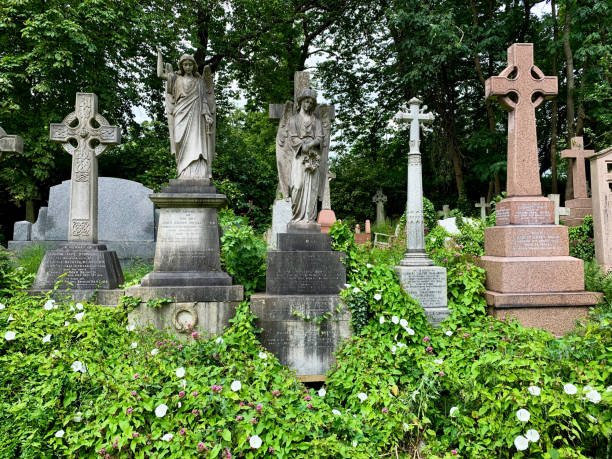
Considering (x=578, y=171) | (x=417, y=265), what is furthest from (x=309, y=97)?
(x=578, y=171)

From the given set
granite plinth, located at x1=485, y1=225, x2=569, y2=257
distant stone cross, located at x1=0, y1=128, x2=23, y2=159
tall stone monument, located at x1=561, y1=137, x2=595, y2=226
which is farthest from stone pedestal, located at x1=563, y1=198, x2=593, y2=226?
distant stone cross, located at x1=0, y1=128, x2=23, y2=159

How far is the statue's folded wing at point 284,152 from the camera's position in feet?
17.9

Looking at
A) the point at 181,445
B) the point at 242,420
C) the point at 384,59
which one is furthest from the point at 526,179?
the point at 384,59

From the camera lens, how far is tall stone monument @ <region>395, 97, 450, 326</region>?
16.5 feet

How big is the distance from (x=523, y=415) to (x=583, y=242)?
7.66 meters

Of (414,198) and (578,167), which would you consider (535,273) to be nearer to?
(414,198)

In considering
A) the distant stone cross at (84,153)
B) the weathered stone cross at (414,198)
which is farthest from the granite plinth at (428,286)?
the distant stone cross at (84,153)

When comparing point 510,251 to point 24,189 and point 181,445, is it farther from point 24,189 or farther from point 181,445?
point 24,189

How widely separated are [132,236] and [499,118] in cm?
1371

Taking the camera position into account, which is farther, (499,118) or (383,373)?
(499,118)

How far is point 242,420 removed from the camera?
2.72 metres

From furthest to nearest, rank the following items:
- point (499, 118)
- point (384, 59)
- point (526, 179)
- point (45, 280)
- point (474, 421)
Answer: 1. point (384, 59)
2. point (499, 118)
3. point (526, 179)
4. point (45, 280)
5. point (474, 421)

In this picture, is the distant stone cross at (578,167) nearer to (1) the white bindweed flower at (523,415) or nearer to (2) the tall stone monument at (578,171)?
(2) the tall stone monument at (578,171)

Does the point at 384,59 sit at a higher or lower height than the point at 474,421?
higher
